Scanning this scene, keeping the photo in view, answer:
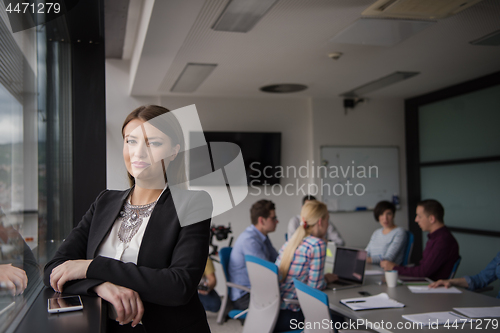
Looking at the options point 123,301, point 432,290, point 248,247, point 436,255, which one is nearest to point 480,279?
point 436,255

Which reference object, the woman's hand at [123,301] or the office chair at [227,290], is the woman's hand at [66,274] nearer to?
the woman's hand at [123,301]

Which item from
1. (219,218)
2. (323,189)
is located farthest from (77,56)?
(323,189)

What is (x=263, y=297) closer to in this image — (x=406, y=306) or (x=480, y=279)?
(x=406, y=306)

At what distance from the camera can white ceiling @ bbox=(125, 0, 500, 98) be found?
2.83 metres

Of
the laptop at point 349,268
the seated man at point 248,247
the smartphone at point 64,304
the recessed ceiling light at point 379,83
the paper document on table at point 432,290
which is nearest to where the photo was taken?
the smartphone at point 64,304

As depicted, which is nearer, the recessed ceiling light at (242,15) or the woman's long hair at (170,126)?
the woman's long hair at (170,126)

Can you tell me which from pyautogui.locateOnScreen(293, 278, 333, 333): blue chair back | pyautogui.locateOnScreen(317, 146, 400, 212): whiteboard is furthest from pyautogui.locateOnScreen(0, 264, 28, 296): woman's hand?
pyautogui.locateOnScreen(317, 146, 400, 212): whiteboard

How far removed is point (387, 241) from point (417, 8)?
2.37 m

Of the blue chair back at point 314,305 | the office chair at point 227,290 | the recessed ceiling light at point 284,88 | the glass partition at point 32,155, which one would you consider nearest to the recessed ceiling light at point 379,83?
the recessed ceiling light at point 284,88

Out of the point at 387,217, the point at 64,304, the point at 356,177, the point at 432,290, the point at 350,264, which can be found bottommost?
the point at 432,290

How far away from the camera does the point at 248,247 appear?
3.68 metres

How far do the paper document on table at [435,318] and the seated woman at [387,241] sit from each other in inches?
70.4

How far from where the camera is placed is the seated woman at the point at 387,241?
4094 mm

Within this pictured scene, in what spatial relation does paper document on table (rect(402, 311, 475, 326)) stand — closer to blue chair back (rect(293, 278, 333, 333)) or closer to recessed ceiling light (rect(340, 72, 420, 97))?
blue chair back (rect(293, 278, 333, 333))
